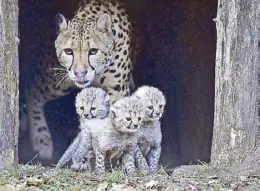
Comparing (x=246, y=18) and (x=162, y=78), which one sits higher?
(x=246, y=18)

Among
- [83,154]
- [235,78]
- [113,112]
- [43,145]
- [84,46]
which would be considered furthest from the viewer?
[43,145]

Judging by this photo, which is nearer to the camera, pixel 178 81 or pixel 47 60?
pixel 47 60

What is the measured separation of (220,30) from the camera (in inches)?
230

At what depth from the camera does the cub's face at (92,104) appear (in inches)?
246

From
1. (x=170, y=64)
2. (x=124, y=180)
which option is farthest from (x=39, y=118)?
(x=124, y=180)

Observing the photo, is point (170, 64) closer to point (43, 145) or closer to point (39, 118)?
point (39, 118)

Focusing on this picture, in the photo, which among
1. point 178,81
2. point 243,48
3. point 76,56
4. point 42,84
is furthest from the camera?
point 178,81

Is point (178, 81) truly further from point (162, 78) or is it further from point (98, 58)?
point (98, 58)

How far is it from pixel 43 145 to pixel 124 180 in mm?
2465

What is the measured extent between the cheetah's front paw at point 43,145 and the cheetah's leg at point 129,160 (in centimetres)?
181

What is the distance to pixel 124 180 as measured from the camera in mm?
5492

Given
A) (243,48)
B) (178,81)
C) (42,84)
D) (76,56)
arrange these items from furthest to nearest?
(178,81) < (42,84) < (76,56) < (243,48)

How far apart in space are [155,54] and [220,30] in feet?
9.83

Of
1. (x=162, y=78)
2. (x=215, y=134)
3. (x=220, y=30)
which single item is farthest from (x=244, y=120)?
(x=162, y=78)
